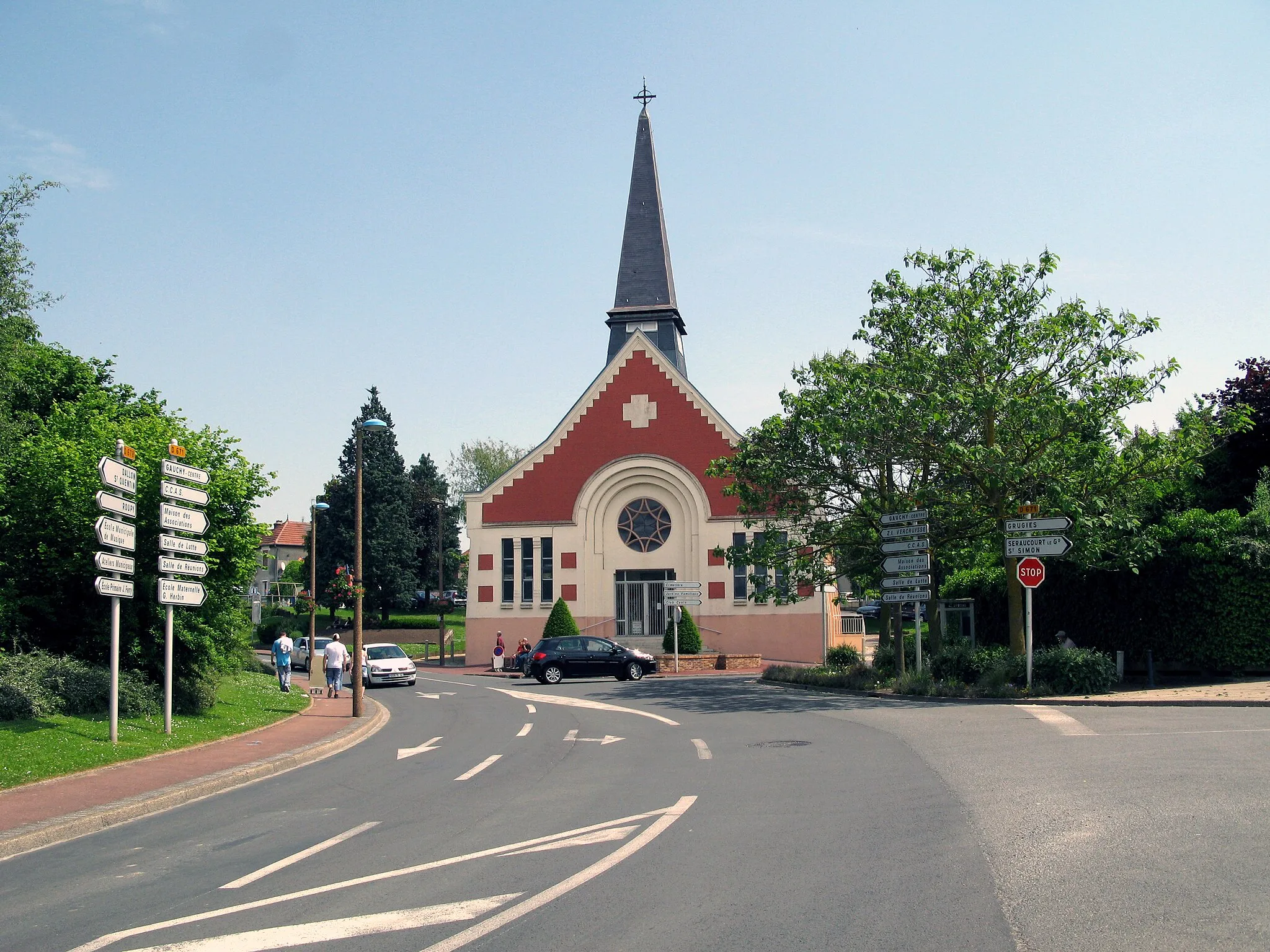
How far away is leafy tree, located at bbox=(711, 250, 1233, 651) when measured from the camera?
22516 millimetres

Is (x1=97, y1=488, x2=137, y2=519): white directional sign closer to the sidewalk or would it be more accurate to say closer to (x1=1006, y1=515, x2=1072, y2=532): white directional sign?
the sidewalk

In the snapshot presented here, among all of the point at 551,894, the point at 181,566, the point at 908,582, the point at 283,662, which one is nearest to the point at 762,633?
the point at 908,582

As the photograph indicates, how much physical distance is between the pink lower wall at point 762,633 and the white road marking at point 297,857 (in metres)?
36.9

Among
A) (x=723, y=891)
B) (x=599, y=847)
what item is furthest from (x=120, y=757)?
(x=723, y=891)

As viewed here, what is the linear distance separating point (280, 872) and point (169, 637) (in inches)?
400

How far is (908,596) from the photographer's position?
81.3 feet

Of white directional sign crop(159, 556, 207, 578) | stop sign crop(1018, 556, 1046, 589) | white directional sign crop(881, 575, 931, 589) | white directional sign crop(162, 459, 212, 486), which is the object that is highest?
white directional sign crop(162, 459, 212, 486)

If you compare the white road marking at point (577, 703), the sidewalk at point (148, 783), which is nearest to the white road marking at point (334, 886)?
the sidewalk at point (148, 783)

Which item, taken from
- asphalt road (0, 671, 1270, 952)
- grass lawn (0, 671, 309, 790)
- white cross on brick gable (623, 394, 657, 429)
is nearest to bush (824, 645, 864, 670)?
grass lawn (0, 671, 309, 790)

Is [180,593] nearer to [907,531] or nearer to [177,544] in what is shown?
[177,544]

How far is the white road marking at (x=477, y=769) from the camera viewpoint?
42.6ft

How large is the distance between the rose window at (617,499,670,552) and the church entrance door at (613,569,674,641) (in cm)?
118

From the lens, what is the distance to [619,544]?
4872 centimetres

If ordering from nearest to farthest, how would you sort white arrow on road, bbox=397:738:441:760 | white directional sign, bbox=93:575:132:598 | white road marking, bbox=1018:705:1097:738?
white road marking, bbox=1018:705:1097:738, white directional sign, bbox=93:575:132:598, white arrow on road, bbox=397:738:441:760
